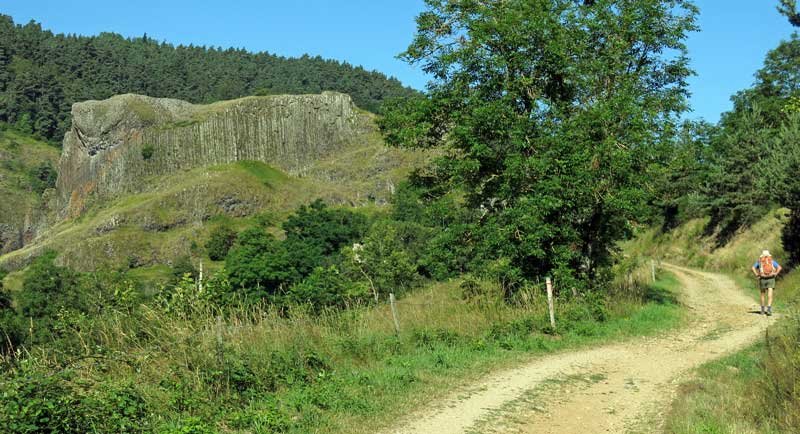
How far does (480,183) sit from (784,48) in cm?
5707

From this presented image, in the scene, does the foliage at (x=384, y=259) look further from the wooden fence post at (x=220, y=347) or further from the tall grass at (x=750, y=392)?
the wooden fence post at (x=220, y=347)

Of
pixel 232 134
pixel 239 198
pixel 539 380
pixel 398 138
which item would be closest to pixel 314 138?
pixel 232 134

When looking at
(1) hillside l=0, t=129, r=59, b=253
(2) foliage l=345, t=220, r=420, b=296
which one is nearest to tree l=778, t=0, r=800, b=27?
(2) foliage l=345, t=220, r=420, b=296

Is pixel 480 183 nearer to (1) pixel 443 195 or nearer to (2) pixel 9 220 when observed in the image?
(1) pixel 443 195

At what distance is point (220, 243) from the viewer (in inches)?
4063

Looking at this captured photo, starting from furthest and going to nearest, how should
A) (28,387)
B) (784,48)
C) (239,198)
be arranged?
1. (239,198)
2. (784,48)
3. (28,387)

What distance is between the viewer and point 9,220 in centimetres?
15488

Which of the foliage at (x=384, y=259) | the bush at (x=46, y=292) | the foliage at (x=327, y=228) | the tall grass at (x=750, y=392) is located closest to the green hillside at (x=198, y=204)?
the foliage at (x=327, y=228)

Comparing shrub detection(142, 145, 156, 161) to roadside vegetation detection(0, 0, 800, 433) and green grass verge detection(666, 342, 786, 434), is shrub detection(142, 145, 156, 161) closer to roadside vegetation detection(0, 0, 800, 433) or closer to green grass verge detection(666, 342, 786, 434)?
roadside vegetation detection(0, 0, 800, 433)

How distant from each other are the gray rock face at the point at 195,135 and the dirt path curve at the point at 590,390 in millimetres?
126318

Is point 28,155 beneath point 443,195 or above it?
above

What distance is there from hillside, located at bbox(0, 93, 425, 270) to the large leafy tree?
309 feet

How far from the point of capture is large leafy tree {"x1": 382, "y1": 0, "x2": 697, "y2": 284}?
16984 millimetres

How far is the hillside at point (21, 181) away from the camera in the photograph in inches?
6053
